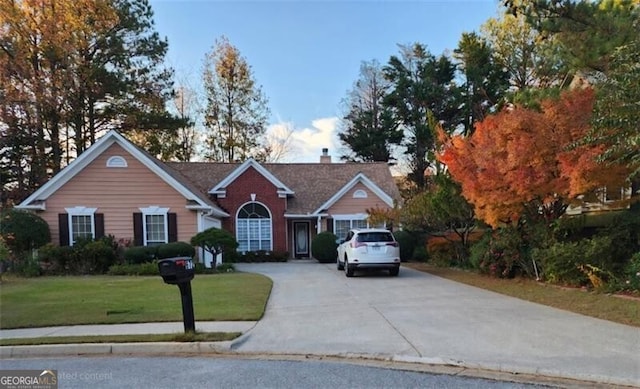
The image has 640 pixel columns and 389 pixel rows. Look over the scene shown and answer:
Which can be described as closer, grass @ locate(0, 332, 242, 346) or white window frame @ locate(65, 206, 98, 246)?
grass @ locate(0, 332, 242, 346)

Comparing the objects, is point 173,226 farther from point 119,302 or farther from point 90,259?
point 119,302

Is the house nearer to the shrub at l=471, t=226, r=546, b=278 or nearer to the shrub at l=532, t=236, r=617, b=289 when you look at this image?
the shrub at l=471, t=226, r=546, b=278

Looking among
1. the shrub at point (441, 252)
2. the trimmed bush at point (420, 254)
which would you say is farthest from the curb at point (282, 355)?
the trimmed bush at point (420, 254)

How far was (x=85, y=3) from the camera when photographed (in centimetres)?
2945

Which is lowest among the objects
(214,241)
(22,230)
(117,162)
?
(214,241)

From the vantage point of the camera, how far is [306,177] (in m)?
29.6

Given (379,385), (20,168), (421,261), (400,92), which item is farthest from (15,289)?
(400,92)

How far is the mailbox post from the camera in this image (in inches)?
275

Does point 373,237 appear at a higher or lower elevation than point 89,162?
lower

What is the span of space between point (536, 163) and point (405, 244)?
12.2m

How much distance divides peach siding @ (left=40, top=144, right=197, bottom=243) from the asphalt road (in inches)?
582

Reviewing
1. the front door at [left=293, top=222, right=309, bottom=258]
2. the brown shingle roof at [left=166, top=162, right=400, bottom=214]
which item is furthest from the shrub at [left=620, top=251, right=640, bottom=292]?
the front door at [left=293, top=222, right=309, bottom=258]

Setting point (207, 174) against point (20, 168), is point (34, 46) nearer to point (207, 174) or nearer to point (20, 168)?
point (20, 168)

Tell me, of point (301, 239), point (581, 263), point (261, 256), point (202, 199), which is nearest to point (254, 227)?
point (261, 256)
